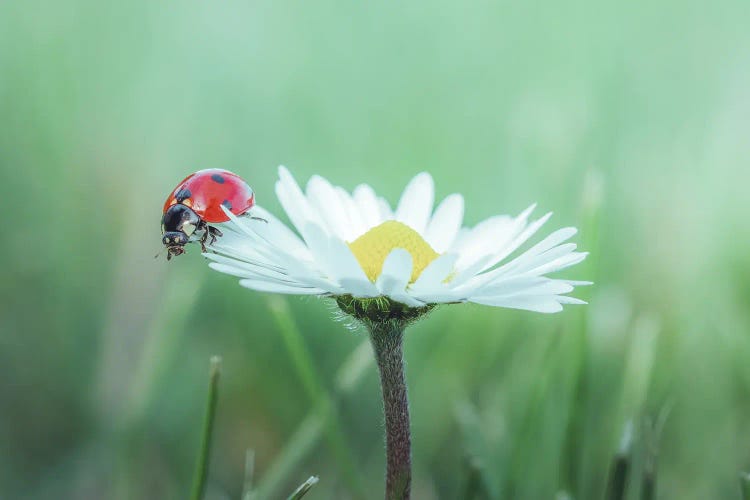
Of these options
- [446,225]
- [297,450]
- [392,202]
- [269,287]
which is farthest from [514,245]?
[392,202]

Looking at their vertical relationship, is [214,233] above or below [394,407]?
above

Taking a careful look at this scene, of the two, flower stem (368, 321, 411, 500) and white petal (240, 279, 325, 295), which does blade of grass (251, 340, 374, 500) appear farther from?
white petal (240, 279, 325, 295)

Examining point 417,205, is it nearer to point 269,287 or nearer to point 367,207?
point 367,207

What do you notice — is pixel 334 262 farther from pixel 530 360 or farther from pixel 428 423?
pixel 530 360

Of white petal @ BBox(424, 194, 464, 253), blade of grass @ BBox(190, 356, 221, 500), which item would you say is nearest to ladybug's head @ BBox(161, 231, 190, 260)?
white petal @ BBox(424, 194, 464, 253)

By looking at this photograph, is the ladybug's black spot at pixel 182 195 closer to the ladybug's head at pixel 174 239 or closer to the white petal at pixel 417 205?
the ladybug's head at pixel 174 239

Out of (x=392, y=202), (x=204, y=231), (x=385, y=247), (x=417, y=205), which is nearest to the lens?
(x=385, y=247)
